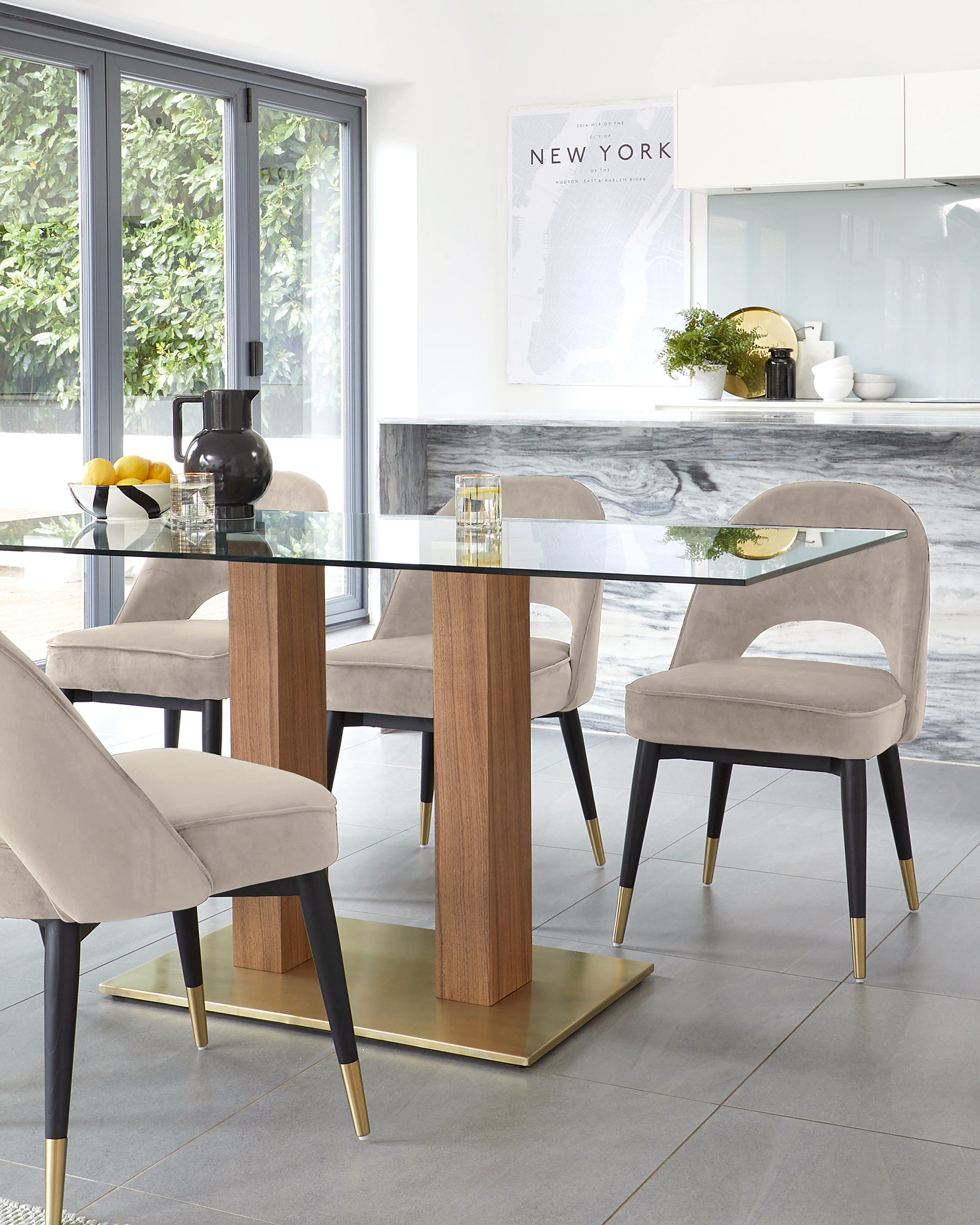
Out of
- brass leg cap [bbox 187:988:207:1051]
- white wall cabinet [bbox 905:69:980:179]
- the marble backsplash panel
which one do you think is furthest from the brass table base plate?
white wall cabinet [bbox 905:69:980:179]

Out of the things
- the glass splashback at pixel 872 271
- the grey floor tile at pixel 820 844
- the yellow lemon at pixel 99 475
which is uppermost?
the glass splashback at pixel 872 271

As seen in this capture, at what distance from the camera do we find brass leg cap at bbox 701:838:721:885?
305 centimetres

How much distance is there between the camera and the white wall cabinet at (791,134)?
225 inches

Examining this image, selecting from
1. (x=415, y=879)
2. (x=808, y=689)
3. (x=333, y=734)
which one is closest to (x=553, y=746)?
(x=415, y=879)

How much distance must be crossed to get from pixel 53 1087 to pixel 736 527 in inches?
52.8

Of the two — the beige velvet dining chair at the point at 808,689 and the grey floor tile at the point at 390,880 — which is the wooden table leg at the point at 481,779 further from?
the grey floor tile at the point at 390,880

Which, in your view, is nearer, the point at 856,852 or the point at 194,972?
the point at 194,972

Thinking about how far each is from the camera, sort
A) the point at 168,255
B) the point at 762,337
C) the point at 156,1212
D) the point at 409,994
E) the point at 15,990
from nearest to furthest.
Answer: the point at 156,1212
the point at 409,994
the point at 15,990
the point at 168,255
the point at 762,337

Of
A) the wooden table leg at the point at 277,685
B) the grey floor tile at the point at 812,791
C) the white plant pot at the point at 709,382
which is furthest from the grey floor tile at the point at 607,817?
the white plant pot at the point at 709,382

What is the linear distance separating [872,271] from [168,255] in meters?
2.95

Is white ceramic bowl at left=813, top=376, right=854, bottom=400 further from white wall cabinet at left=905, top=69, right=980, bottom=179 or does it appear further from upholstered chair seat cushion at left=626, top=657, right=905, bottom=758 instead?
upholstered chair seat cushion at left=626, top=657, right=905, bottom=758

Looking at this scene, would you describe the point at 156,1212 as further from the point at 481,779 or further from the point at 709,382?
the point at 709,382

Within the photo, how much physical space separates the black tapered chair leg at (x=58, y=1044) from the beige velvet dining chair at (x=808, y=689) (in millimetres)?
1143

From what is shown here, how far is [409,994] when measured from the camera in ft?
7.93
